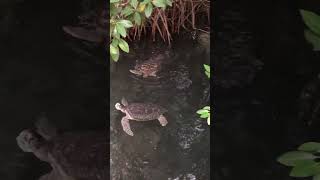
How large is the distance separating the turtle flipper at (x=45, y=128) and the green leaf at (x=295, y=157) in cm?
39

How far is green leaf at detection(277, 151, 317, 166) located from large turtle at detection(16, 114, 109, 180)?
30cm

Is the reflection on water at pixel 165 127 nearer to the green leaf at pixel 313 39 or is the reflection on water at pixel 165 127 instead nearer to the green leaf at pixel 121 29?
the green leaf at pixel 121 29

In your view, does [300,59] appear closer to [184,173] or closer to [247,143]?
[247,143]

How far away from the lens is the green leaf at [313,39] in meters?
0.70

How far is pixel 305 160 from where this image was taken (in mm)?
699

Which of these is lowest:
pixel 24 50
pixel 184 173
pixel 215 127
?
pixel 184 173

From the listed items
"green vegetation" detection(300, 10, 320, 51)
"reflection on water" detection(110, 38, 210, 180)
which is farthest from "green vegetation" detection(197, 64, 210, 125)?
"green vegetation" detection(300, 10, 320, 51)

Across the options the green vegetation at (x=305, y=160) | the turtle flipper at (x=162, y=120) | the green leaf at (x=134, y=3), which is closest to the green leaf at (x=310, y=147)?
the green vegetation at (x=305, y=160)

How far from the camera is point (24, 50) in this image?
78 cm

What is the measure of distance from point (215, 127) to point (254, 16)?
20cm

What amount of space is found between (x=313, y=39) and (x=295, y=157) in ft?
0.60

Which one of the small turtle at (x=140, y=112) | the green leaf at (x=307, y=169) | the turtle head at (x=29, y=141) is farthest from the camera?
the small turtle at (x=140, y=112)

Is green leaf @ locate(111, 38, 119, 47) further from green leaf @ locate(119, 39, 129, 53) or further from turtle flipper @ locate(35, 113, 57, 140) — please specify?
turtle flipper @ locate(35, 113, 57, 140)

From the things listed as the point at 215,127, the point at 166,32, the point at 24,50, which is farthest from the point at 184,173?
the point at 24,50
